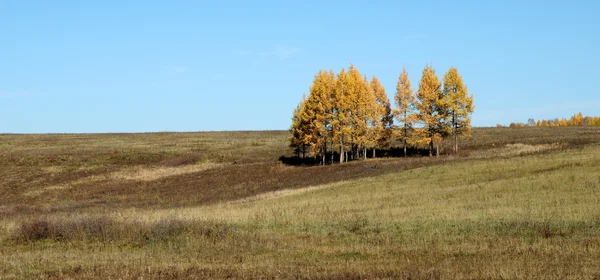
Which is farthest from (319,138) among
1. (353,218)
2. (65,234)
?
(65,234)

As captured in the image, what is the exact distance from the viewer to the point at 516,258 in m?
15.9

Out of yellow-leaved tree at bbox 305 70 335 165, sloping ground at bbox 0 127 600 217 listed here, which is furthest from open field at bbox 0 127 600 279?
yellow-leaved tree at bbox 305 70 335 165

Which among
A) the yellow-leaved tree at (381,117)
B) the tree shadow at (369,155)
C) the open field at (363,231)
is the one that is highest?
the yellow-leaved tree at (381,117)

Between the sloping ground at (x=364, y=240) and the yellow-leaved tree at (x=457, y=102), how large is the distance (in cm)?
3641

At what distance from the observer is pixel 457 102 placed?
236 feet

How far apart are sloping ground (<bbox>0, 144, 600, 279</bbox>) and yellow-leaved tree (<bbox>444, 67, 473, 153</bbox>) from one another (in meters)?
36.4

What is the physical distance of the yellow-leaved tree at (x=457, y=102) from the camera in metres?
71.2

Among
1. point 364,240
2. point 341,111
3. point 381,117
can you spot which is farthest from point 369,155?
point 364,240

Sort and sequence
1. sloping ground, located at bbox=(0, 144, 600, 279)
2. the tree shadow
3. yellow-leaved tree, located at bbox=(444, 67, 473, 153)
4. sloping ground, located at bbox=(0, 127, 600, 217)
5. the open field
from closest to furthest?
sloping ground, located at bbox=(0, 144, 600, 279)
the open field
sloping ground, located at bbox=(0, 127, 600, 217)
yellow-leaved tree, located at bbox=(444, 67, 473, 153)
the tree shadow

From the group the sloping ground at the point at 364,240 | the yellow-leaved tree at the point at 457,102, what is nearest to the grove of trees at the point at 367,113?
the yellow-leaved tree at the point at 457,102

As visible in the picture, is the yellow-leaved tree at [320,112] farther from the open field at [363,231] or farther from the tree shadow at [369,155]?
the open field at [363,231]

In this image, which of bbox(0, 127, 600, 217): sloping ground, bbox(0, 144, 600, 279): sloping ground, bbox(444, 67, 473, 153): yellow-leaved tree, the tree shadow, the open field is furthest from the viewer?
the tree shadow

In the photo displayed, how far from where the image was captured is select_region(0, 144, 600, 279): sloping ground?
50.5 feet

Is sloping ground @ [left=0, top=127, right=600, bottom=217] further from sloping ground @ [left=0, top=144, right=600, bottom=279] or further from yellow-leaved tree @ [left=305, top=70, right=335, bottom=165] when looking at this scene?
sloping ground @ [left=0, top=144, right=600, bottom=279]
